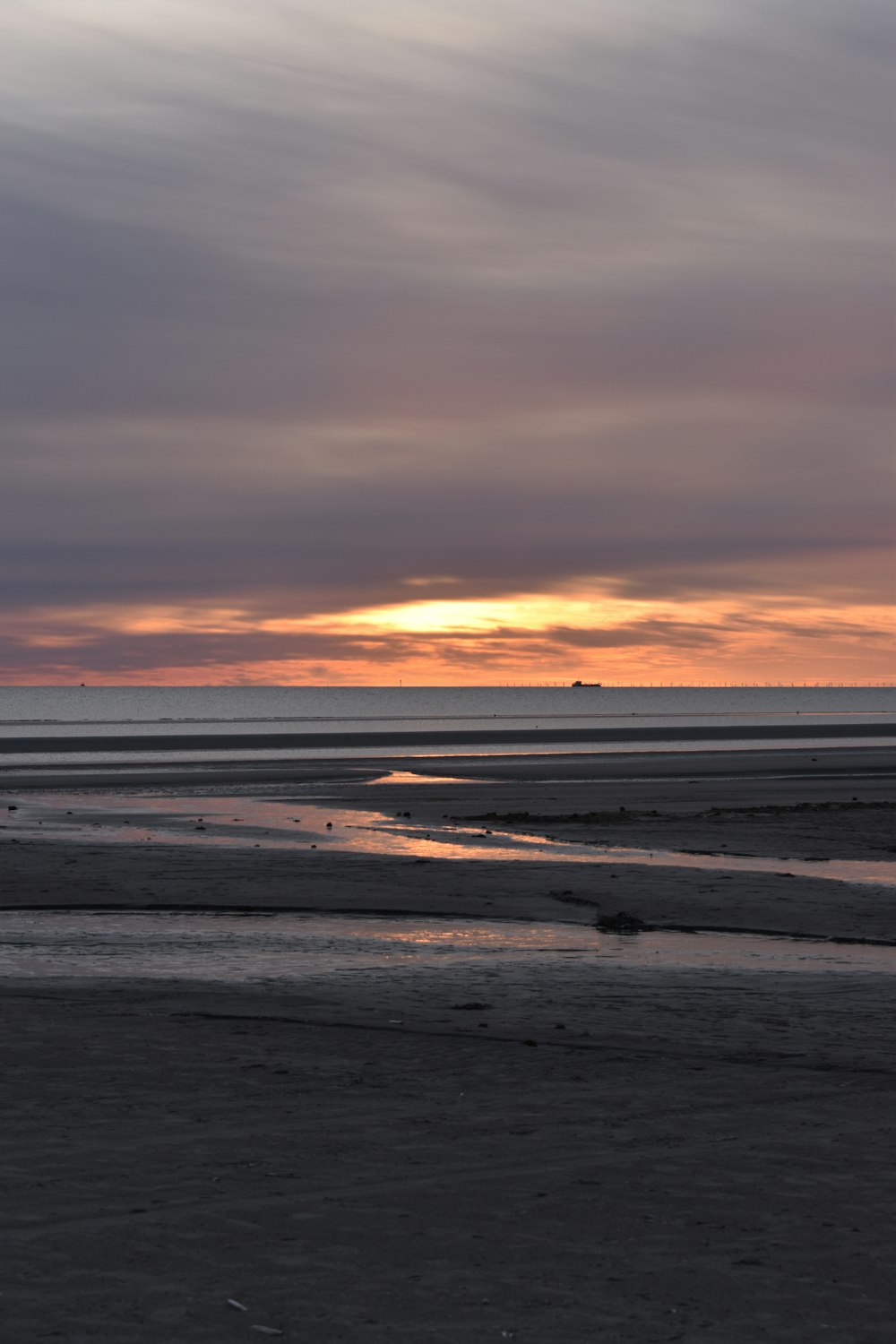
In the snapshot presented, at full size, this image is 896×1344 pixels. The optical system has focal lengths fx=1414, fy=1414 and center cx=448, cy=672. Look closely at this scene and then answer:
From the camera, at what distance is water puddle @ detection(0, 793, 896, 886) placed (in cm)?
2497

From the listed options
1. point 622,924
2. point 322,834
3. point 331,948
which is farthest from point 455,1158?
point 322,834

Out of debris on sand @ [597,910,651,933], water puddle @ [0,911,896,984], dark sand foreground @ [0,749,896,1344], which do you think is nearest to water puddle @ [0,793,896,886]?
debris on sand @ [597,910,651,933]

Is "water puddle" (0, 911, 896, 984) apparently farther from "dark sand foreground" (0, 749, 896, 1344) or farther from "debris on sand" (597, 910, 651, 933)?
"dark sand foreground" (0, 749, 896, 1344)

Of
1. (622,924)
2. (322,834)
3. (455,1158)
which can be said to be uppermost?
(322,834)

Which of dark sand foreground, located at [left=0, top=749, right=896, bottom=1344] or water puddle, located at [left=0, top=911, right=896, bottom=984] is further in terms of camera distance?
water puddle, located at [left=0, top=911, right=896, bottom=984]

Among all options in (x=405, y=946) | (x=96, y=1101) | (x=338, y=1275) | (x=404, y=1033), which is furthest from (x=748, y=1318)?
(x=405, y=946)

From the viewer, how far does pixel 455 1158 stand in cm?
855

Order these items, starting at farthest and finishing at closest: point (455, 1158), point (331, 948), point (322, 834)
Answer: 1. point (322, 834)
2. point (331, 948)
3. point (455, 1158)

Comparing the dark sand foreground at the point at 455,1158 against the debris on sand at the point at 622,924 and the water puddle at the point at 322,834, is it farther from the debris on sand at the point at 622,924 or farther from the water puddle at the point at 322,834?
the water puddle at the point at 322,834

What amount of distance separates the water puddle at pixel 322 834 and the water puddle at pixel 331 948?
6.73m

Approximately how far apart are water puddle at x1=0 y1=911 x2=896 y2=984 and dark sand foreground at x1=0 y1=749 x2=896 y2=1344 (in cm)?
67

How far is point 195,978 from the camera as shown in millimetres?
14250

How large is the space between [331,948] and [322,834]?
45.8 ft

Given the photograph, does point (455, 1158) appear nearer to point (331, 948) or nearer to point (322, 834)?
point (331, 948)
